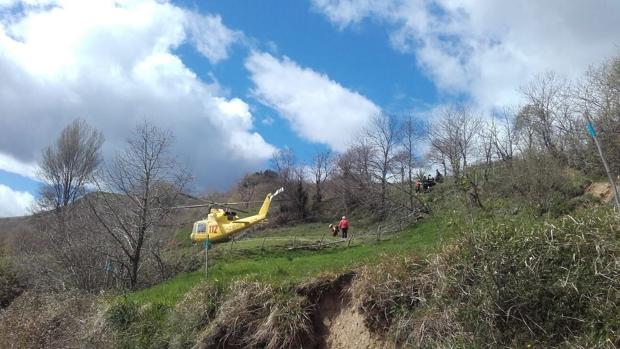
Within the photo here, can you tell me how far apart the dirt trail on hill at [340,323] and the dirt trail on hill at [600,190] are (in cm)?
1611

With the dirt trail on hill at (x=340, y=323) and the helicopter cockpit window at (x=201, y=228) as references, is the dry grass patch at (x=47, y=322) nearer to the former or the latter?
the dirt trail on hill at (x=340, y=323)

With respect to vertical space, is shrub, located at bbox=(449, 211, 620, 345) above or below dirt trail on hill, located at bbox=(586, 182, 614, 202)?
below

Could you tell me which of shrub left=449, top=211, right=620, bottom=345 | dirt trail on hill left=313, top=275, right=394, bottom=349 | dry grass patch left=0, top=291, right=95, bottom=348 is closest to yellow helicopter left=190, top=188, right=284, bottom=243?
dry grass patch left=0, top=291, right=95, bottom=348

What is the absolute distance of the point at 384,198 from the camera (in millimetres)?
52812

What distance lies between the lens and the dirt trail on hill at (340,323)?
967 centimetres

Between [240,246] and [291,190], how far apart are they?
39.3 meters

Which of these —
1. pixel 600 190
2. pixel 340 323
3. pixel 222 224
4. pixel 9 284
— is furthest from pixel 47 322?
pixel 222 224

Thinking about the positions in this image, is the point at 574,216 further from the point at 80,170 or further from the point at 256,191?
the point at 256,191

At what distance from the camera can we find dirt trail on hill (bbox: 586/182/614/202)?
2280 centimetres

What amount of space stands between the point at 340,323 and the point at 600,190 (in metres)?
18.2

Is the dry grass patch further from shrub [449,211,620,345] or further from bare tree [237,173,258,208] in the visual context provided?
bare tree [237,173,258,208]

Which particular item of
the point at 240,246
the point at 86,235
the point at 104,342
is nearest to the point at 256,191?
the point at 240,246

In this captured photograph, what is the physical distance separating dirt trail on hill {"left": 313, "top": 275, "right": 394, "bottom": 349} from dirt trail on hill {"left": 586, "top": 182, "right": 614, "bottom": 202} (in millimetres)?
16115

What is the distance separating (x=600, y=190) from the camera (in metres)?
23.9
